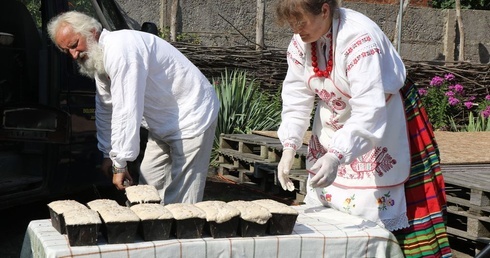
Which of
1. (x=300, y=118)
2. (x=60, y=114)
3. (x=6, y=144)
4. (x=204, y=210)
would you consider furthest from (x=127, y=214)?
(x=6, y=144)

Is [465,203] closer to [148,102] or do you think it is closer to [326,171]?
[148,102]

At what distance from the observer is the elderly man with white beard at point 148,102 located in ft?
12.8

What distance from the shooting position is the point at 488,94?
1128 centimetres

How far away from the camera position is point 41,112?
519 centimetres

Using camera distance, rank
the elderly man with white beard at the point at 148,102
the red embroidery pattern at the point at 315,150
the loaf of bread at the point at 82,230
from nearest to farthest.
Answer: the loaf of bread at the point at 82,230, the red embroidery pattern at the point at 315,150, the elderly man with white beard at the point at 148,102

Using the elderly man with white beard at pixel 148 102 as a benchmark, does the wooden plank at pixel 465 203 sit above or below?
below

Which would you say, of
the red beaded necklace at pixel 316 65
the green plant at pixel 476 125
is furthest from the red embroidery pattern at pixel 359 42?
the green plant at pixel 476 125

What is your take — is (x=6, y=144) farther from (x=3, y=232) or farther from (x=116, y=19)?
(x=116, y=19)

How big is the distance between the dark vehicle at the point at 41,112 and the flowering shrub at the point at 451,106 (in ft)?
19.1

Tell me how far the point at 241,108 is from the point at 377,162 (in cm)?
580

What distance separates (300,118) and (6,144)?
279 cm

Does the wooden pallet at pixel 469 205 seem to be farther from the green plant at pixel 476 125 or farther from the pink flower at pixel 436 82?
the pink flower at pixel 436 82

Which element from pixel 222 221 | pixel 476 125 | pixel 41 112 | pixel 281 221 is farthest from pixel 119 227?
pixel 476 125

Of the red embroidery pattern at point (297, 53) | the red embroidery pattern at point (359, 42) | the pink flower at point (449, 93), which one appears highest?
the red embroidery pattern at point (359, 42)
